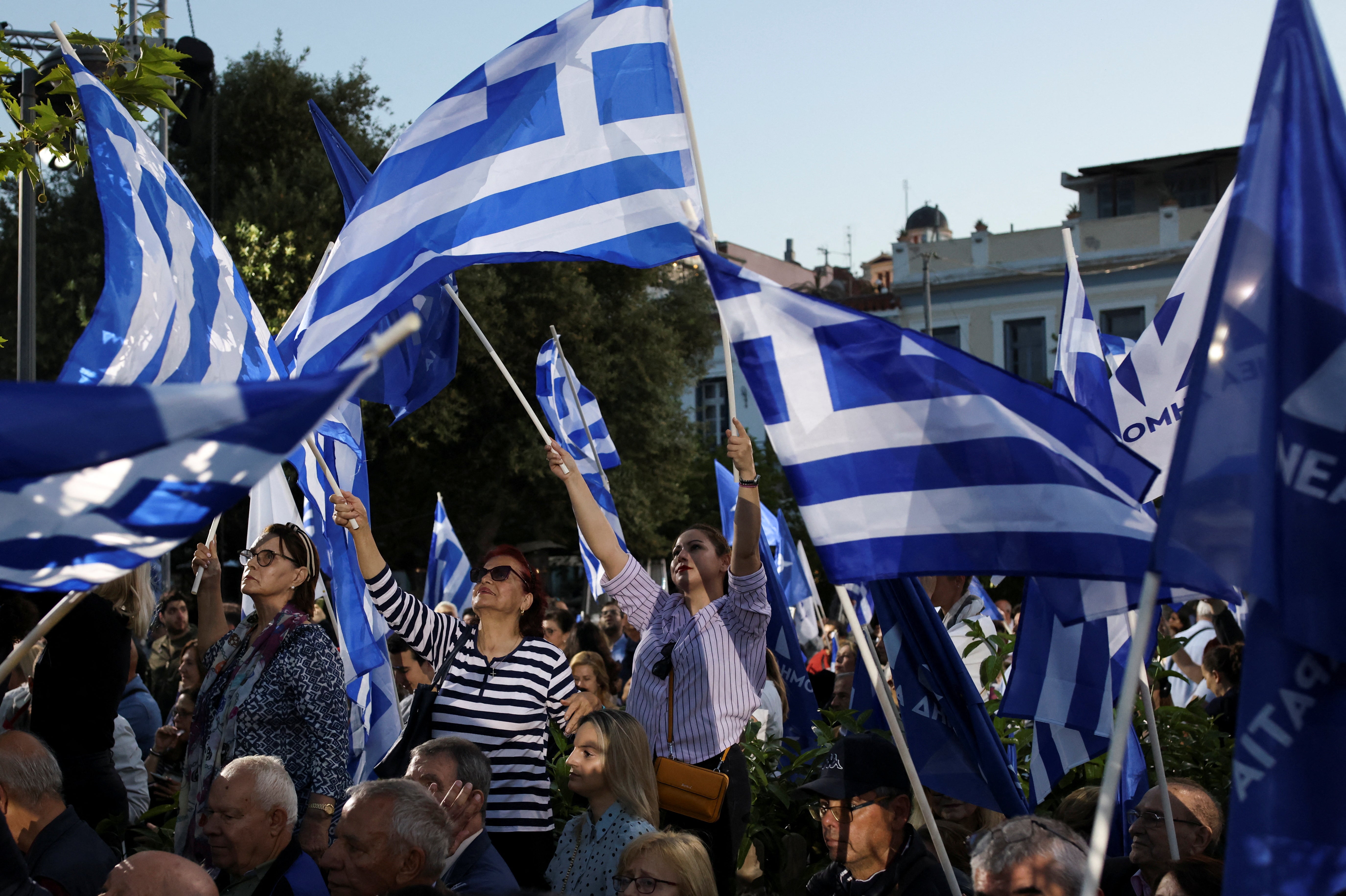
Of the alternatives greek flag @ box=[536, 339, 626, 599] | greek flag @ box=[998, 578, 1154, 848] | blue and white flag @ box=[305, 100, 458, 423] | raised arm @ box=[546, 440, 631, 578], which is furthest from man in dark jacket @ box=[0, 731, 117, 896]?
greek flag @ box=[536, 339, 626, 599]

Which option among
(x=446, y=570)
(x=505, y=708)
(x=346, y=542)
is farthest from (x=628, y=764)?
(x=446, y=570)

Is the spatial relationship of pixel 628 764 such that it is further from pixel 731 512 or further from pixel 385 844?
pixel 731 512

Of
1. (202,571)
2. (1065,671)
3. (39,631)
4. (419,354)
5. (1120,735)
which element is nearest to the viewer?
(1120,735)

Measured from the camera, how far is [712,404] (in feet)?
148

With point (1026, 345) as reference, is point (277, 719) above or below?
above

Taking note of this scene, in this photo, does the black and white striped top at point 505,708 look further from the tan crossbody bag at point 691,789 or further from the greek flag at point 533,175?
the greek flag at point 533,175

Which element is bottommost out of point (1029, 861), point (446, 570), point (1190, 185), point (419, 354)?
point (446, 570)

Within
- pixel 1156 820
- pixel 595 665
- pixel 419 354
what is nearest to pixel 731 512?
pixel 595 665

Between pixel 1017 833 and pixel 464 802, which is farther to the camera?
pixel 464 802

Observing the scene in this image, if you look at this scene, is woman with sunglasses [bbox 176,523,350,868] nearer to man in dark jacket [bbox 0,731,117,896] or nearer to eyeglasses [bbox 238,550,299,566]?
eyeglasses [bbox 238,550,299,566]

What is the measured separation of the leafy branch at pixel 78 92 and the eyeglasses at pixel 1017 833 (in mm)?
3322

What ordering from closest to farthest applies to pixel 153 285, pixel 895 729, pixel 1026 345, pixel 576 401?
pixel 895 729, pixel 153 285, pixel 576 401, pixel 1026 345

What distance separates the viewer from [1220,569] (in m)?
2.49

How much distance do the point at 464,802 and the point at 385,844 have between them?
507 millimetres
